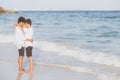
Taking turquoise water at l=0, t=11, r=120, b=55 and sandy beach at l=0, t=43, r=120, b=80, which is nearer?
sandy beach at l=0, t=43, r=120, b=80

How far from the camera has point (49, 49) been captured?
50.1 ft

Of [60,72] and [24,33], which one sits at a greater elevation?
[24,33]

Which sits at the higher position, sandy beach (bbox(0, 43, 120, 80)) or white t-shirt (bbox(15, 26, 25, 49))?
white t-shirt (bbox(15, 26, 25, 49))

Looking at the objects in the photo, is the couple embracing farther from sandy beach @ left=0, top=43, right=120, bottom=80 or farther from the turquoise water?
the turquoise water

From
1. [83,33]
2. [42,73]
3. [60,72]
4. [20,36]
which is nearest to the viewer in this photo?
[20,36]

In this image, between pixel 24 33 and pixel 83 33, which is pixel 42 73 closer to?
pixel 24 33

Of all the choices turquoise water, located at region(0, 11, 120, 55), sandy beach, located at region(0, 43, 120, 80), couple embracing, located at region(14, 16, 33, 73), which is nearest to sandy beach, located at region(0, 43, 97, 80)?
sandy beach, located at region(0, 43, 120, 80)

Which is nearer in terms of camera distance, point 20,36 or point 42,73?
point 20,36

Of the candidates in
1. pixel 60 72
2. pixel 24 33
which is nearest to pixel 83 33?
pixel 60 72

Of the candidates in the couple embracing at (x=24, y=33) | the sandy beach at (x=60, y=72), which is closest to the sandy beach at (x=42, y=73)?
the sandy beach at (x=60, y=72)

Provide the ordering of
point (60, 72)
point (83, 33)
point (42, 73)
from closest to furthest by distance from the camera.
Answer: point (42, 73) → point (60, 72) → point (83, 33)

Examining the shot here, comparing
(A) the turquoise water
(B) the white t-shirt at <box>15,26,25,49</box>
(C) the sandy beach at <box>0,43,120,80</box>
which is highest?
(B) the white t-shirt at <box>15,26,25,49</box>

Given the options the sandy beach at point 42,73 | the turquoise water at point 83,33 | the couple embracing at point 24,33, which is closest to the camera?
the couple embracing at point 24,33

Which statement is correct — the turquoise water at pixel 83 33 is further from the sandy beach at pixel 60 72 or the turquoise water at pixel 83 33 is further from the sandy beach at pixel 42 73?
the sandy beach at pixel 42 73
